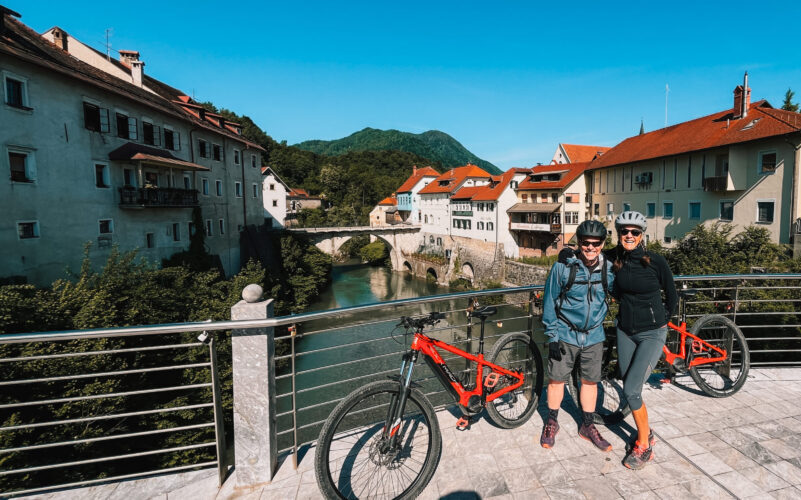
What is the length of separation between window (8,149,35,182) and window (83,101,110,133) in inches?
118

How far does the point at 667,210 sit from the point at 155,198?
1232 inches

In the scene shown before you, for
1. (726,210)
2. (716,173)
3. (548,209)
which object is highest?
(716,173)

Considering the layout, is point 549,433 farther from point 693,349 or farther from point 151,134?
point 151,134

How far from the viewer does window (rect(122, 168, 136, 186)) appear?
62.4 ft

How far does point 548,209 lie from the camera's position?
36.9 m

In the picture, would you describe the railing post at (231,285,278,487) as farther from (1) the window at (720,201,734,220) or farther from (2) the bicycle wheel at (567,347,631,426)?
(1) the window at (720,201,734,220)

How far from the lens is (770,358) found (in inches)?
510

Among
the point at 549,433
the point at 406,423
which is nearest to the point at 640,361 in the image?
the point at 549,433

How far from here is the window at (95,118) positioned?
17000mm

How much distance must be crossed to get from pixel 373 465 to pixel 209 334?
1.50 m

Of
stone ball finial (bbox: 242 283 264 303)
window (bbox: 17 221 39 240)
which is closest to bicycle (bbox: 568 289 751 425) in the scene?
stone ball finial (bbox: 242 283 264 303)

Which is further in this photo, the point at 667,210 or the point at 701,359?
the point at 667,210

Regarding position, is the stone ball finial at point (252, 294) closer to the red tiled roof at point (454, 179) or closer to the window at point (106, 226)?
the window at point (106, 226)

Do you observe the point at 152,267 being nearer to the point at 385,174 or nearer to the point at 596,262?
the point at 596,262
